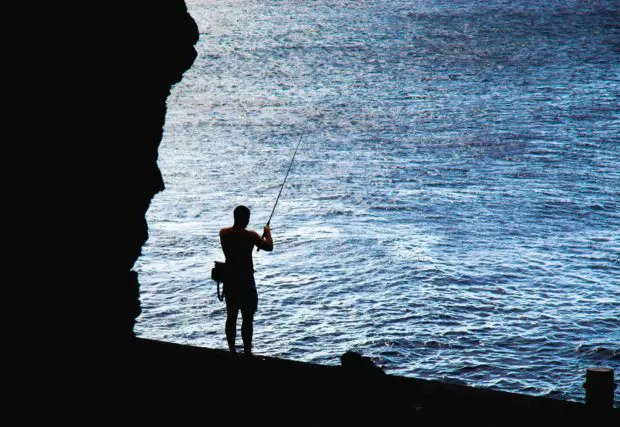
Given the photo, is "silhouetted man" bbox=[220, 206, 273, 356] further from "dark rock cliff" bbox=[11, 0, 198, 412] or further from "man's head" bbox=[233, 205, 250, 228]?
"dark rock cliff" bbox=[11, 0, 198, 412]

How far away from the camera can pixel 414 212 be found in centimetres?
2295

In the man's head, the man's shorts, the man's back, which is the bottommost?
the man's shorts

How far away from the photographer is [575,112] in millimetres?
37562

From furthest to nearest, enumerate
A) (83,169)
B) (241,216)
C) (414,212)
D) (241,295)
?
1. (414,212)
2. (241,295)
3. (241,216)
4. (83,169)

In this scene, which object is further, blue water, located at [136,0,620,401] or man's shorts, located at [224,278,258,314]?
blue water, located at [136,0,620,401]

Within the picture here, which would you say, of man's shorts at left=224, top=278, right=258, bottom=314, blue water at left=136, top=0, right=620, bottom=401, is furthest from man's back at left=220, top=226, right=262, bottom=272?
blue water at left=136, top=0, right=620, bottom=401

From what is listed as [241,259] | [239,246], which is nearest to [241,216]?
[239,246]

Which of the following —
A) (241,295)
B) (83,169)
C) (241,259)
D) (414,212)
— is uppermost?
(83,169)

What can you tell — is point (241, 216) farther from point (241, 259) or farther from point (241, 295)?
point (241, 295)

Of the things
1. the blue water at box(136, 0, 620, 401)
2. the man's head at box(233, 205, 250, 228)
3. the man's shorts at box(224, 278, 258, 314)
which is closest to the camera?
the man's head at box(233, 205, 250, 228)

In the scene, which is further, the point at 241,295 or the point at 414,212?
the point at 414,212

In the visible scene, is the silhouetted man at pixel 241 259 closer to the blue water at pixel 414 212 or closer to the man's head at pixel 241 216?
the man's head at pixel 241 216

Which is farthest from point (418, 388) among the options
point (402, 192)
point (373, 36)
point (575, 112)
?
point (373, 36)

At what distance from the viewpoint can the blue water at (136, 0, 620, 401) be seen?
14680 mm
